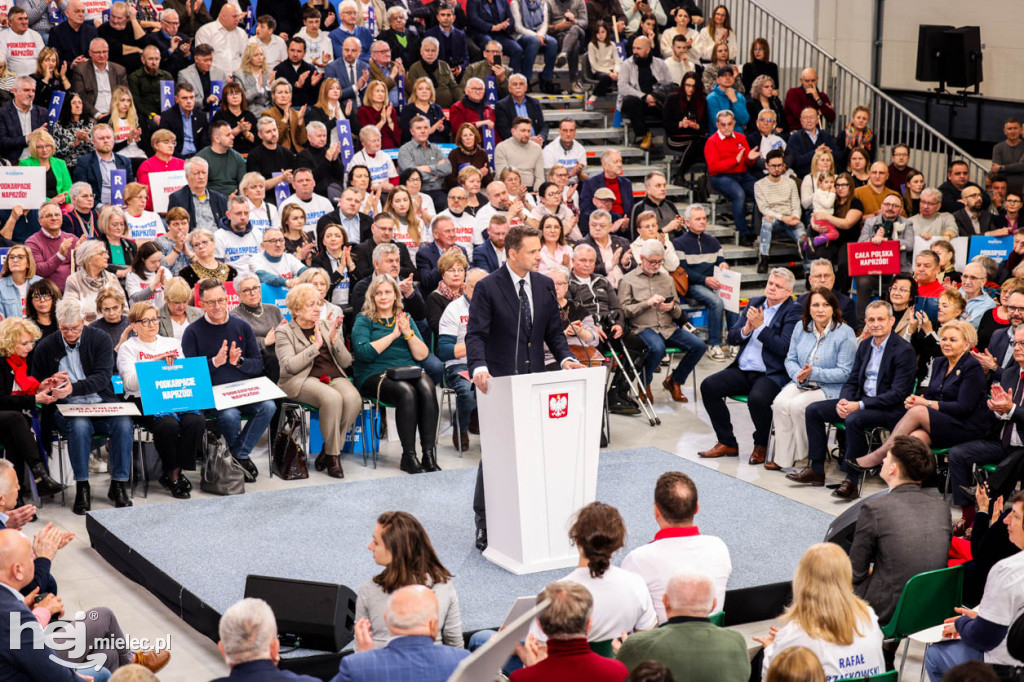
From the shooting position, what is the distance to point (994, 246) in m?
11.1

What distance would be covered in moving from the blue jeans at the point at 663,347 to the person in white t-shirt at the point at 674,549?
504 cm

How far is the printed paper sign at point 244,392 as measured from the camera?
27.3 ft

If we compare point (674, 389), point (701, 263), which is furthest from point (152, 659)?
point (701, 263)

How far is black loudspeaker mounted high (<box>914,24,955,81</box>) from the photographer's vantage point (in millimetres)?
14258

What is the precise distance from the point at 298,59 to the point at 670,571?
29.2ft

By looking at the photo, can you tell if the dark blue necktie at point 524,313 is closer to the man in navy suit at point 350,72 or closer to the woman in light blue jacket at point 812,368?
the woman in light blue jacket at point 812,368

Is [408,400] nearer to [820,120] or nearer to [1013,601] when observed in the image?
[1013,601]

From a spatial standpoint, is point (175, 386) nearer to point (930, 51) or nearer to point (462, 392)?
point (462, 392)

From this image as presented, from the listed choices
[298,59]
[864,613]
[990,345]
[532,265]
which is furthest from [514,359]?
[298,59]

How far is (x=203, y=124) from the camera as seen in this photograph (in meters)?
11.6

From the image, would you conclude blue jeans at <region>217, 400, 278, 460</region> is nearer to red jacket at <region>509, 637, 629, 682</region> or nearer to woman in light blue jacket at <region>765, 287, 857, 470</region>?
woman in light blue jacket at <region>765, 287, 857, 470</region>

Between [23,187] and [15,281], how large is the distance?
4.44 ft

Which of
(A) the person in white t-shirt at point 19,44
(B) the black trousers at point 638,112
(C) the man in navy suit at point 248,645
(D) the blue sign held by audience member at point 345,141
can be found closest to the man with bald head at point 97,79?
(A) the person in white t-shirt at point 19,44

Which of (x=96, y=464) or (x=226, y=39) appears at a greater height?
(x=226, y=39)
